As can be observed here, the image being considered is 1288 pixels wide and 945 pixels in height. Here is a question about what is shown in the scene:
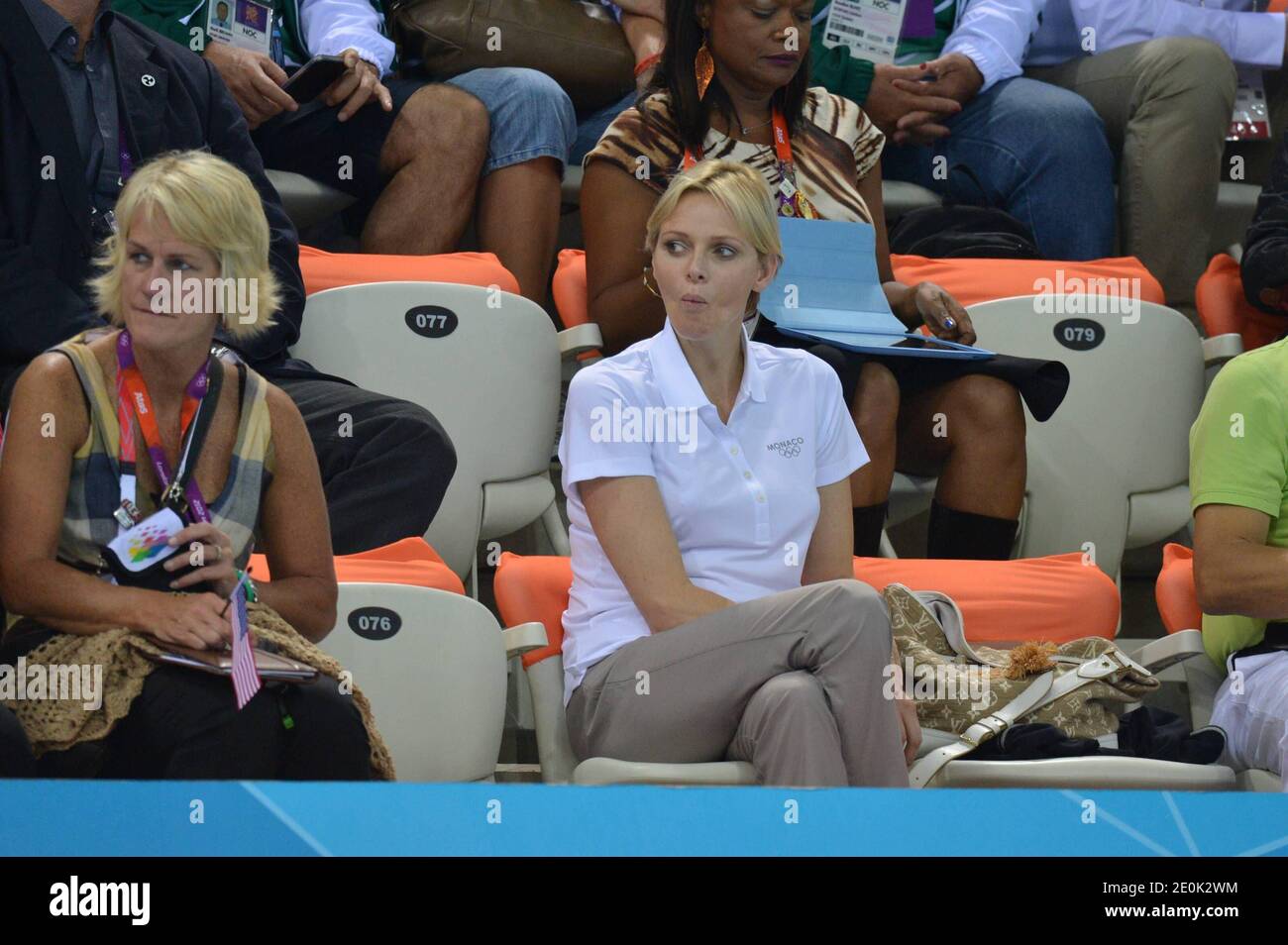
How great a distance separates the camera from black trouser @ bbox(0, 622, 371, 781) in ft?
5.34

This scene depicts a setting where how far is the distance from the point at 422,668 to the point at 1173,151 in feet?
6.14

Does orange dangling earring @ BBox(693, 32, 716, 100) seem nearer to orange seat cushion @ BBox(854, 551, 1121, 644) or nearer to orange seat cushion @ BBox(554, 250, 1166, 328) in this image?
orange seat cushion @ BBox(554, 250, 1166, 328)

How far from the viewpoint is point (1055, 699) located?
6.97 ft

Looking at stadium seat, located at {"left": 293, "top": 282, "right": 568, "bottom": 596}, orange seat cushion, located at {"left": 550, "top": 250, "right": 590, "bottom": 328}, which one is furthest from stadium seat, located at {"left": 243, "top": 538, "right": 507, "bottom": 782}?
orange seat cushion, located at {"left": 550, "top": 250, "right": 590, "bottom": 328}

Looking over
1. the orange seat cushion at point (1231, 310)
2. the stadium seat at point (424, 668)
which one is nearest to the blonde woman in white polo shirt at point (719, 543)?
the stadium seat at point (424, 668)

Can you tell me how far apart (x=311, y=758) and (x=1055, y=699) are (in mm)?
897

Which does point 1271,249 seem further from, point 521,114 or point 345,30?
point 345,30

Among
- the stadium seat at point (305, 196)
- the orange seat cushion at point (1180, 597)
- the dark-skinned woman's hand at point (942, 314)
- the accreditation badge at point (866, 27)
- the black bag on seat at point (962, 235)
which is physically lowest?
the orange seat cushion at point (1180, 597)

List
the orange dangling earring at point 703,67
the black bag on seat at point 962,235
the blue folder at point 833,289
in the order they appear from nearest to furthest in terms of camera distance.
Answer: the blue folder at point 833,289, the orange dangling earring at point 703,67, the black bag on seat at point 962,235

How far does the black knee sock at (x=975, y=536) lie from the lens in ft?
8.64

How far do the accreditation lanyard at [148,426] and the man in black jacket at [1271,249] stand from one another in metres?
1.79

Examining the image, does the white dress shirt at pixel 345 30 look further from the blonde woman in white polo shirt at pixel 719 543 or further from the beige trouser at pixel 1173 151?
the beige trouser at pixel 1173 151

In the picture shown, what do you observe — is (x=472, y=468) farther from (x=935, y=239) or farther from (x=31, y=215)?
(x=935, y=239)
